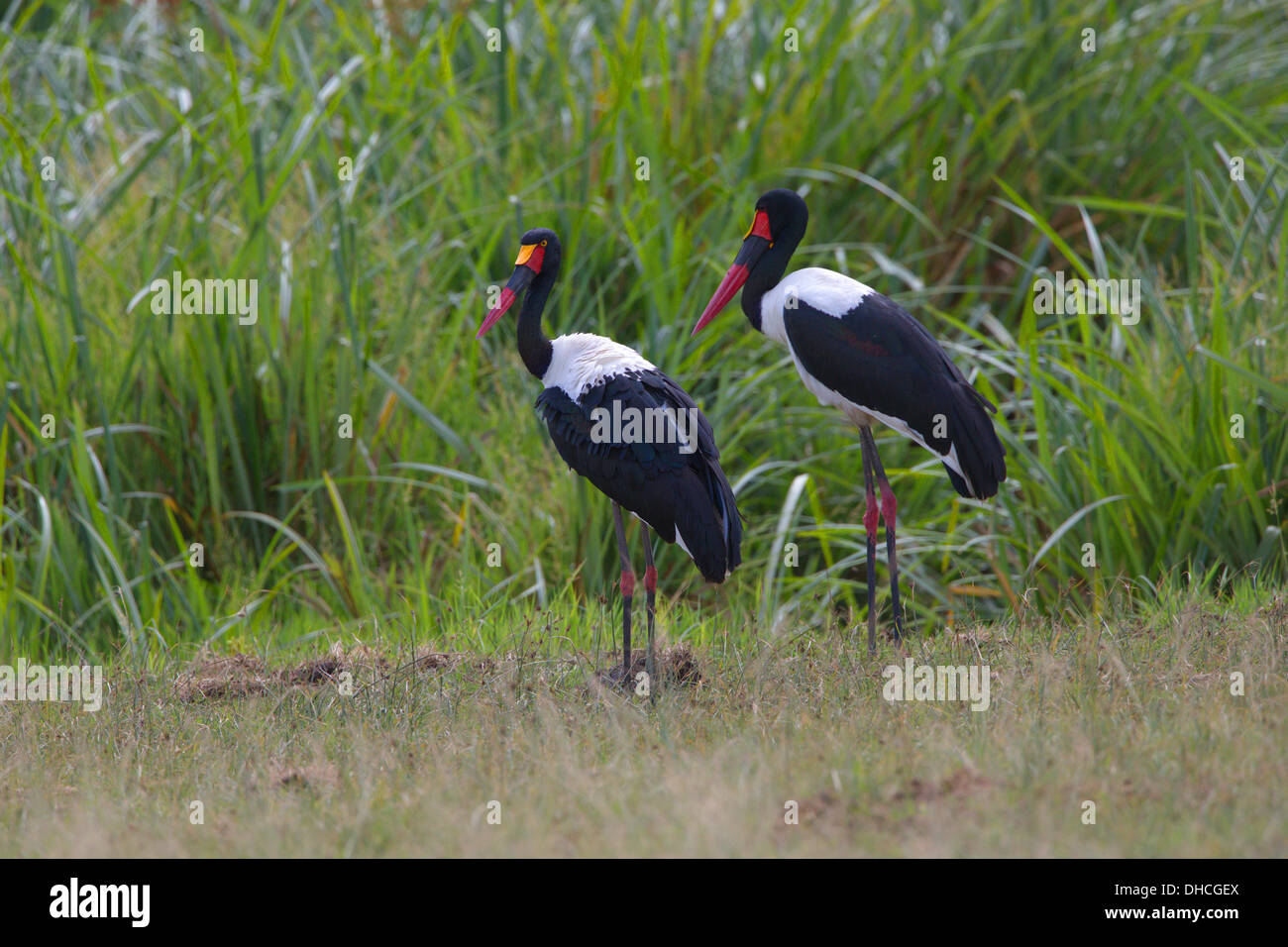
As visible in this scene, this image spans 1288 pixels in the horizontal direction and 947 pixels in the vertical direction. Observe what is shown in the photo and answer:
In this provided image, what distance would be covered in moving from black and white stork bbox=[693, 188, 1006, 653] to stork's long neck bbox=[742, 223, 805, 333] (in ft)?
0.07

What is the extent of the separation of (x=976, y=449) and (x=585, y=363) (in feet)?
4.92

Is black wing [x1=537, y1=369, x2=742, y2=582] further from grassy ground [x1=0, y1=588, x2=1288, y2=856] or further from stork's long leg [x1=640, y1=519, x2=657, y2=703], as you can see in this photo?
grassy ground [x1=0, y1=588, x2=1288, y2=856]

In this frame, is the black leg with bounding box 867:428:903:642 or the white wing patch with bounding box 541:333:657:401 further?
the black leg with bounding box 867:428:903:642

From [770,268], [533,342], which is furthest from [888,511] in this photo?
[533,342]

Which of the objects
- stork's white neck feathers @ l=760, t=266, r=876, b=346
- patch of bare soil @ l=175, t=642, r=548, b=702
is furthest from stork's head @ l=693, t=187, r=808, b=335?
patch of bare soil @ l=175, t=642, r=548, b=702

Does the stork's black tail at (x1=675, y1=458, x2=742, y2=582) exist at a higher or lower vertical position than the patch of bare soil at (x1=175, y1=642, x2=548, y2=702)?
higher

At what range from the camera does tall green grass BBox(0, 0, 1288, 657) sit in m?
6.32

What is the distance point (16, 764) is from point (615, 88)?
5012 mm

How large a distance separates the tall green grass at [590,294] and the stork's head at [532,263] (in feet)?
4.05

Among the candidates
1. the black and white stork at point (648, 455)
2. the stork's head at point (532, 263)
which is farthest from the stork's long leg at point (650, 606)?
the stork's head at point (532, 263)

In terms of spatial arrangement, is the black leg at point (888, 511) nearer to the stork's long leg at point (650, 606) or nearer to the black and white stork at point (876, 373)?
the black and white stork at point (876, 373)

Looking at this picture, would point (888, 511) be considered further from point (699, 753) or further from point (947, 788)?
point (947, 788)

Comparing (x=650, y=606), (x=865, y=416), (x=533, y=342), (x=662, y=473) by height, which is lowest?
(x=650, y=606)

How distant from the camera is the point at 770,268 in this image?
593 centimetres
